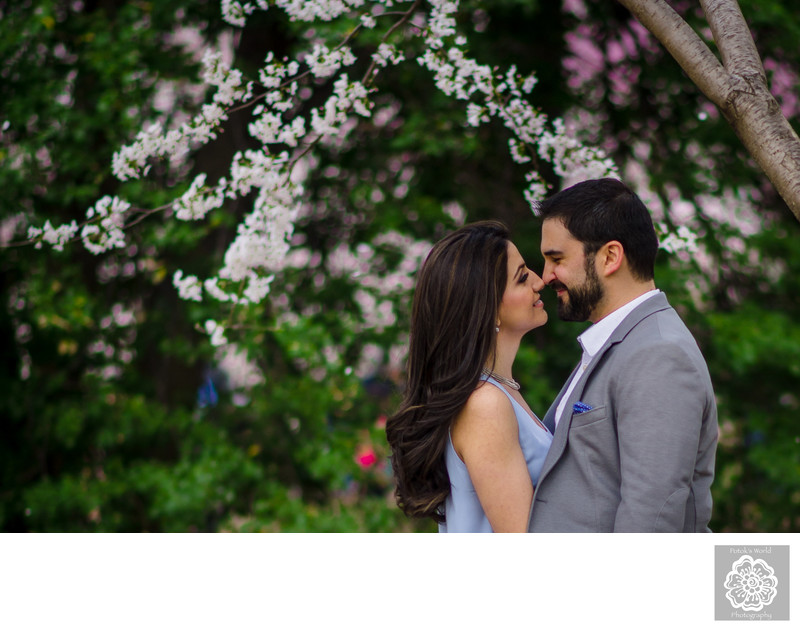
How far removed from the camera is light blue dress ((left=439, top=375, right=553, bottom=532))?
1872mm

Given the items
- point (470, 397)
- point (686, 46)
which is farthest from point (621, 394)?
point (686, 46)

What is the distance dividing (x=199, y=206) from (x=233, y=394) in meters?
2.50

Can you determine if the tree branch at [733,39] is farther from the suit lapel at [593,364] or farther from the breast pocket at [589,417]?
the breast pocket at [589,417]

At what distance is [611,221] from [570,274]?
0.51 feet

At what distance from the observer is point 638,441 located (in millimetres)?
1451

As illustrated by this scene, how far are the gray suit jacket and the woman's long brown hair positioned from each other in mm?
301

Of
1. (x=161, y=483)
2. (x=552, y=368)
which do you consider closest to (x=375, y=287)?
(x=552, y=368)

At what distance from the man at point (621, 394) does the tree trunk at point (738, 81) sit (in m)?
0.29

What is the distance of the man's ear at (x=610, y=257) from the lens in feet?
5.60

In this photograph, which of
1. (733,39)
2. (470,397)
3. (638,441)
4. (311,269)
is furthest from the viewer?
(311,269)

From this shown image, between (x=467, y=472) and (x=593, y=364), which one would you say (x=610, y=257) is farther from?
(x=467, y=472)
